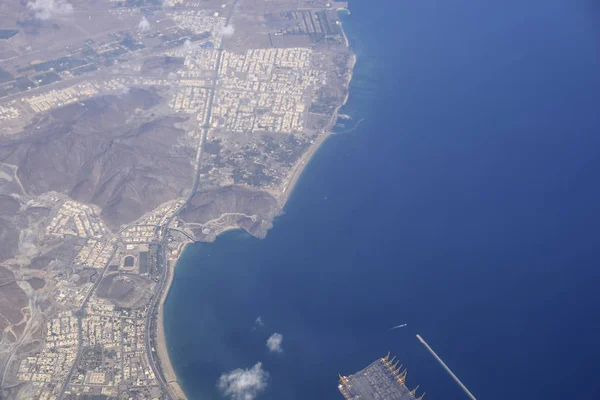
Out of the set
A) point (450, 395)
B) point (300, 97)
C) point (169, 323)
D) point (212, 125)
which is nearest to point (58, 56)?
point (212, 125)

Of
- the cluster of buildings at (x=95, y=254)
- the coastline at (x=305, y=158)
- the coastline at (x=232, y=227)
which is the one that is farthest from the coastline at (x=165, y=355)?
the coastline at (x=305, y=158)

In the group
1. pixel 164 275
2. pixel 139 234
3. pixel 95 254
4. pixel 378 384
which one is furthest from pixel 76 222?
pixel 378 384

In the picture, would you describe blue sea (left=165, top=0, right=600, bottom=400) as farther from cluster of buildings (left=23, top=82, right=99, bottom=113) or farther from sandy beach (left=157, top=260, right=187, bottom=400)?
cluster of buildings (left=23, top=82, right=99, bottom=113)

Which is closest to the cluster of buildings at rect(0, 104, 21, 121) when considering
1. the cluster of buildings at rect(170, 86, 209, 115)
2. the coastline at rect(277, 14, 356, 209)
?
the cluster of buildings at rect(170, 86, 209, 115)

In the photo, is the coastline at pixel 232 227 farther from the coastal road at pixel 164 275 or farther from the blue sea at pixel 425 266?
the blue sea at pixel 425 266

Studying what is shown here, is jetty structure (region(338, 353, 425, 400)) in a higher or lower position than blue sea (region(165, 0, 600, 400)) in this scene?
lower

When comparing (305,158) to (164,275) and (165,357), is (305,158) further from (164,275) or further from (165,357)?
(165,357)
